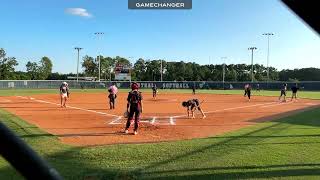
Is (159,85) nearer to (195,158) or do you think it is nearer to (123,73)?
(123,73)

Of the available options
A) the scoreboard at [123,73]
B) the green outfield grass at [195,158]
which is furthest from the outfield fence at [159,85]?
the green outfield grass at [195,158]

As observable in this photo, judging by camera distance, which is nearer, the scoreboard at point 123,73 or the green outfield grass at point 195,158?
the green outfield grass at point 195,158

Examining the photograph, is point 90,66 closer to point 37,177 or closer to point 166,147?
point 166,147

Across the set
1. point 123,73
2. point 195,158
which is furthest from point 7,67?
point 195,158

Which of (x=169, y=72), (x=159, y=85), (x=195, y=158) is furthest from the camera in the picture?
(x=169, y=72)

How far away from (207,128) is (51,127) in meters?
5.83

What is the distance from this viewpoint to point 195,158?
10.6m

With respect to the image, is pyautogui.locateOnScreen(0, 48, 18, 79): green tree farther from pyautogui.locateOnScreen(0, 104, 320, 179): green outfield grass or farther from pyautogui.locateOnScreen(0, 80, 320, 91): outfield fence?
pyautogui.locateOnScreen(0, 104, 320, 179): green outfield grass

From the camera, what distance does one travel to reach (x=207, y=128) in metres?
17.5

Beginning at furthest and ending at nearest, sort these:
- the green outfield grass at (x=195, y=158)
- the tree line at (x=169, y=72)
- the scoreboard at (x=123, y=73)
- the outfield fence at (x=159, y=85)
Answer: the tree line at (x=169, y=72)
the scoreboard at (x=123, y=73)
the outfield fence at (x=159, y=85)
the green outfield grass at (x=195, y=158)

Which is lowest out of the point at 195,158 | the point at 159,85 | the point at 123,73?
the point at 159,85

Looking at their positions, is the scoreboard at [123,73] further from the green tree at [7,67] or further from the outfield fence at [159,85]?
the green tree at [7,67]

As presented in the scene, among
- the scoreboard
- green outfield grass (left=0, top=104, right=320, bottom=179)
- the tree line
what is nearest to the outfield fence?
the scoreboard

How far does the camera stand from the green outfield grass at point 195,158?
29.4 feet
